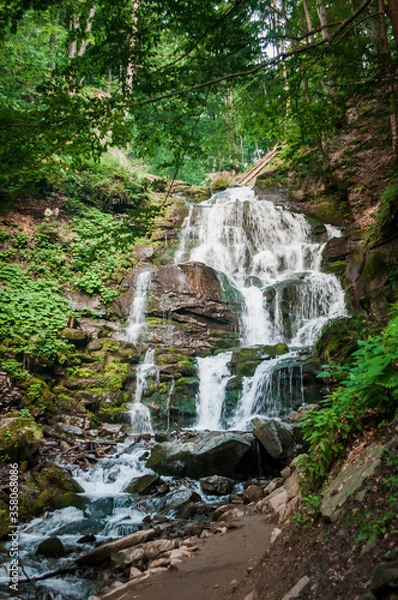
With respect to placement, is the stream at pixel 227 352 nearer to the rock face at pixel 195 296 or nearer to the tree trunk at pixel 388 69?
the rock face at pixel 195 296

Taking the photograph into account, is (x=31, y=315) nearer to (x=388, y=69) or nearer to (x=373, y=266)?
(x=373, y=266)

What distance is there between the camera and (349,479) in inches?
95.3

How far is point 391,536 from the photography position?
5.78 ft

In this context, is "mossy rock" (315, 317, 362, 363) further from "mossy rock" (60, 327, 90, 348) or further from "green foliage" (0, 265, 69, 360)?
"green foliage" (0, 265, 69, 360)

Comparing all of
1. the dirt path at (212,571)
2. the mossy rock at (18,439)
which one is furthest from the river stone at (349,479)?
the mossy rock at (18,439)

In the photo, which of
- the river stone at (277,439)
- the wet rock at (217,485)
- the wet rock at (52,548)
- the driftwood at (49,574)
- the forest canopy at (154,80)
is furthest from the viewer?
the river stone at (277,439)

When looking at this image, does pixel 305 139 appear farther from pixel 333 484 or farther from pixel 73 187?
pixel 73 187

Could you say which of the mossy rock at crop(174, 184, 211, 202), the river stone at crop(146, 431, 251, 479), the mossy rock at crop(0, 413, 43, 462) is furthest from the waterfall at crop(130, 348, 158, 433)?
the mossy rock at crop(174, 184, 211, 202)

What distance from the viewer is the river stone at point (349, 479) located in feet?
7.45

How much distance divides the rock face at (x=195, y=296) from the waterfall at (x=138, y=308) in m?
0.32

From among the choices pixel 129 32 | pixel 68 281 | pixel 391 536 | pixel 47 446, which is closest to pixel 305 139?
pixel 129 32

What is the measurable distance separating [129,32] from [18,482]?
7.07m

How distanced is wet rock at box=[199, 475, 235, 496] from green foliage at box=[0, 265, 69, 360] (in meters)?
6.50

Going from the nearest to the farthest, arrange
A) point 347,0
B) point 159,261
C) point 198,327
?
point 347,0 → point 198,327 → point 159,261
